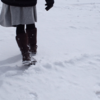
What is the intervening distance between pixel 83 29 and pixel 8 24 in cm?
170

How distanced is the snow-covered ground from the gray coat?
1.55 ft

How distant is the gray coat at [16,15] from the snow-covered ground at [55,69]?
1.55ft

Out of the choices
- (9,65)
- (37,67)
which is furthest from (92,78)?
(9,65)

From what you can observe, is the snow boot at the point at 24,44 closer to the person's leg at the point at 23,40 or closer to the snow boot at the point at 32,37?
the person's leg at the point at 23,40

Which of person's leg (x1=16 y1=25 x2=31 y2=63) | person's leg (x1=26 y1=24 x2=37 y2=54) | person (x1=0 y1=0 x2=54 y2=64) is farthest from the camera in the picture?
person's leg (x1=26 y1=24 x2=37 y2=54)

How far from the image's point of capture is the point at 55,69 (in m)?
1.54

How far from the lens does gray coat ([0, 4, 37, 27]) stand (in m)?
1.39

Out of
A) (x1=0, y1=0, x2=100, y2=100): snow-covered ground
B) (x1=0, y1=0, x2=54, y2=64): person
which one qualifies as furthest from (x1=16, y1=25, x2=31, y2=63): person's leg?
(x1=0, y1=0, x2=100, y2=100): snow-covered ground

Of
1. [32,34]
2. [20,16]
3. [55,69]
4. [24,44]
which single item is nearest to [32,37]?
[32,34]

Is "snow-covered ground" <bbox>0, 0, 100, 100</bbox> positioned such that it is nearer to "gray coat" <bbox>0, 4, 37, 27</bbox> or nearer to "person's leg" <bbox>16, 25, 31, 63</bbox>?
"person's leg" <bbox>16, 25, 31, 63</bbox>

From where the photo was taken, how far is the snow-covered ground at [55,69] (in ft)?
3.98

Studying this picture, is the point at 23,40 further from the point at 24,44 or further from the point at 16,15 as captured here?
the point at 16,15

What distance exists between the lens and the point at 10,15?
1444 mm

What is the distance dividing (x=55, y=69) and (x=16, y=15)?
67 centimetres
